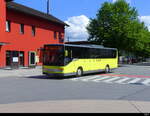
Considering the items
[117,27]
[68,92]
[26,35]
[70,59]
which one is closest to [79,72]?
[70,59]

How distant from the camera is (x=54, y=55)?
733 inches

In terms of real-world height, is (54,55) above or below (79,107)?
above

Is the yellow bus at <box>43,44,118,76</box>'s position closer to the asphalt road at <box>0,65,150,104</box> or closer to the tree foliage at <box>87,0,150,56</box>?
the asphalt road at <box>0,65,150,104</box>

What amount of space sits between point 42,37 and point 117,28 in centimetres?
1410

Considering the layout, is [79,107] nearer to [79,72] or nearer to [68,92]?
[68,92]

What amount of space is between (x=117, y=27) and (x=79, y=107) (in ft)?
120

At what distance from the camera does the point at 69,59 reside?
18719 mm

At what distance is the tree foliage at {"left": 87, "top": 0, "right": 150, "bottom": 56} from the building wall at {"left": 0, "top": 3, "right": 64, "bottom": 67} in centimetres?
972

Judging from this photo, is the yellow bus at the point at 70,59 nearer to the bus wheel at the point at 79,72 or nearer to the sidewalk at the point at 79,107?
the bus wheel at the point at 79,72

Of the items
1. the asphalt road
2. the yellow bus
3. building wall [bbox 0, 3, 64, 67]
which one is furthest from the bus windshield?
building wall [bbox 0, 3, 64, 67]

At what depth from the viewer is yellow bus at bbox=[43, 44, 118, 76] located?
60.0 feet

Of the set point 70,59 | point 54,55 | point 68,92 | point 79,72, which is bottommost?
point 68,92

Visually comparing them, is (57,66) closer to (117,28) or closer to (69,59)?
(69,59)

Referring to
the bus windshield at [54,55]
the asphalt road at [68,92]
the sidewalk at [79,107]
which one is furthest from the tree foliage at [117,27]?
the sidewalk at [79,107]
